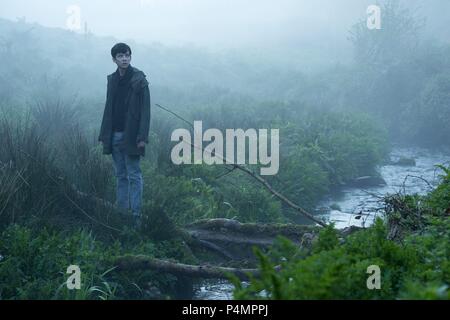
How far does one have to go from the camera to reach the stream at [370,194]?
6.25 metres

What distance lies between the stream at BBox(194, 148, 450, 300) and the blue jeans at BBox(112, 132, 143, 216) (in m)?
1.18

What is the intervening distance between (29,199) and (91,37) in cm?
3038

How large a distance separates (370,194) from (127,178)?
284 centimetres

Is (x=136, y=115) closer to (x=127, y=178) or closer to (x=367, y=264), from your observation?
(x=127, y=178)

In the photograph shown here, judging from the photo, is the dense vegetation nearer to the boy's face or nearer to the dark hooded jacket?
the dark hooded jacket

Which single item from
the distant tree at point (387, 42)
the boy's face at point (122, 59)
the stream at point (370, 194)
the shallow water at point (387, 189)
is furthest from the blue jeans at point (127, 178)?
the distant tree at point (387, 42)

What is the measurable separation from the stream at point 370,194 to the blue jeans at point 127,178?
1.18m

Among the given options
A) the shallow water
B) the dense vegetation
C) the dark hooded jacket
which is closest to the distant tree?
the shallow water

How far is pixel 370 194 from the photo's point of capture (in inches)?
286

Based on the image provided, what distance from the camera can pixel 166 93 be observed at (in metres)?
22.2

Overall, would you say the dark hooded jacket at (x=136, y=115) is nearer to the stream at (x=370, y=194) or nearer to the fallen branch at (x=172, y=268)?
the fallen branch at (x=172, y=268)

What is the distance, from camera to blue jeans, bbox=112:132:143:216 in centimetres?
673

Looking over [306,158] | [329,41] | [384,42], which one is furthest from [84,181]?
[329,41]
